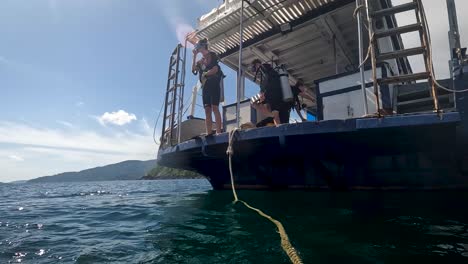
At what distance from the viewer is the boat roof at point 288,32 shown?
7168 millimetres

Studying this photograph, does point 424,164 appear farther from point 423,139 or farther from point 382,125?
point 382,125

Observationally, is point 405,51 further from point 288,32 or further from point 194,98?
point 194,98

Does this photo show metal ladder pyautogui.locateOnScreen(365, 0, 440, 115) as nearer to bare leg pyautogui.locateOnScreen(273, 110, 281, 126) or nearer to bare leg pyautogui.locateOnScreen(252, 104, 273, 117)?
bare leg pyautogui.locateOnScreen(273, 110, 281, 126)

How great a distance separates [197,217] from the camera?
13.9 ft

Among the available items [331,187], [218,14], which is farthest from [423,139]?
[218,14]

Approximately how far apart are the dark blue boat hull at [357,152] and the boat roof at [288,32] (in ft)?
10.8

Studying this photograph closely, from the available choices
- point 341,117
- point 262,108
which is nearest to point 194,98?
point 262,108

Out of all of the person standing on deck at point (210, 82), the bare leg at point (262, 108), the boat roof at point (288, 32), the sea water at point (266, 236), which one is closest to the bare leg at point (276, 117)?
the bare leg at point (262, 108)

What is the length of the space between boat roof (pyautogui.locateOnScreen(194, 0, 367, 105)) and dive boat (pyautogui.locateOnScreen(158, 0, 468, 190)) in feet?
0.11

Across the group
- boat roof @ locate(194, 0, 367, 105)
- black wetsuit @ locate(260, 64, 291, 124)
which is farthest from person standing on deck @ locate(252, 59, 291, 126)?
boat roof @ locate(194, 0, 367, 105)

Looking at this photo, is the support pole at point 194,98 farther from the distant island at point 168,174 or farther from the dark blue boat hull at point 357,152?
the distant island at point 168,174

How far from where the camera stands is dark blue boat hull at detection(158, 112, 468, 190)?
423 centimetres

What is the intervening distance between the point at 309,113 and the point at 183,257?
13.2m

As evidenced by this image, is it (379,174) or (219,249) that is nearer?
(219,249)
